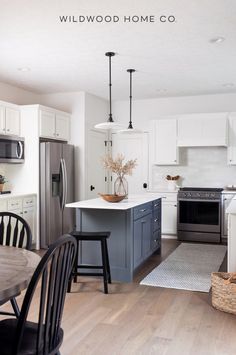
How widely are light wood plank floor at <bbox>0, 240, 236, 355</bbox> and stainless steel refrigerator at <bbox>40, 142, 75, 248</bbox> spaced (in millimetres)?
1850

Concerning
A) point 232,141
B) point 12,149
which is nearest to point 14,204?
point 12,149

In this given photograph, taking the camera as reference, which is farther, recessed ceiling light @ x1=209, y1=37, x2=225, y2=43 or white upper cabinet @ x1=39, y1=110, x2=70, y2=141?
white upper cabinet @ x1=39, y1=110, x2=70, y2=141

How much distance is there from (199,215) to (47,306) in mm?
4988

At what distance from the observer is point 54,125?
5.99 metres

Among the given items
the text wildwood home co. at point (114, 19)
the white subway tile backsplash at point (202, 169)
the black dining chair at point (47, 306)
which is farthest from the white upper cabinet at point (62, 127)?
the black dining chair at point (47, 306)

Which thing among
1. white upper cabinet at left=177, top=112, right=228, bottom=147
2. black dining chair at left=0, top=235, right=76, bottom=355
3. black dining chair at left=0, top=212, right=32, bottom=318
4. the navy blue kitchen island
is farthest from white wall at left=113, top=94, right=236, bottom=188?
black dining chair at left=0, top=235, right=76, bottom=355

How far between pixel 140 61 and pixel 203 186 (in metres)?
3.08

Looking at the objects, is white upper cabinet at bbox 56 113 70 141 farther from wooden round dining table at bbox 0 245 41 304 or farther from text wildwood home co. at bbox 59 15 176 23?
wooden round dining table at bbox 0 245 41 304

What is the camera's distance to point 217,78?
5.46m

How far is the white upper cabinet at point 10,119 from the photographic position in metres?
5.27

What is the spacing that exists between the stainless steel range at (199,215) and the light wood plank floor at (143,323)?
104 inches

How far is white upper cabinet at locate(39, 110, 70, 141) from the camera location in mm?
5672

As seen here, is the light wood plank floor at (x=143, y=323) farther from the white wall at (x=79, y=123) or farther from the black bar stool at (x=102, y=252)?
the white wall at (x=79, y=123)

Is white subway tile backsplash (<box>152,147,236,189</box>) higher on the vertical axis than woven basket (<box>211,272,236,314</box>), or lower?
higher
